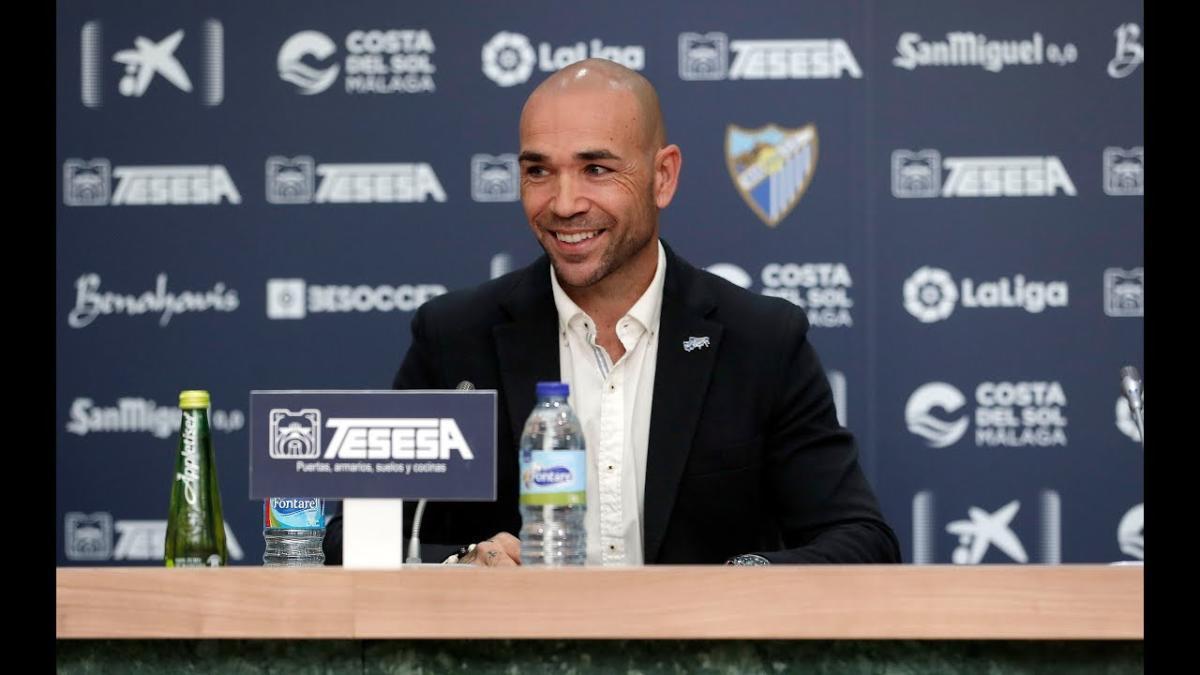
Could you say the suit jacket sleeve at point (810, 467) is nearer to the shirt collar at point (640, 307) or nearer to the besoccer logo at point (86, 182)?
the shirt collar at point (640, 307)

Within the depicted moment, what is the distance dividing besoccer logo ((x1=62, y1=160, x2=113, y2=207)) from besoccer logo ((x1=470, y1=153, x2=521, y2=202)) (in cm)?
93

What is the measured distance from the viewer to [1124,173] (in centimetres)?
379

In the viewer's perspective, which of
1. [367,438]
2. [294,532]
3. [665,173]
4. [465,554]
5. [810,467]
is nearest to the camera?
[367,438]

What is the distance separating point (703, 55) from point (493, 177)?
1.98 ft

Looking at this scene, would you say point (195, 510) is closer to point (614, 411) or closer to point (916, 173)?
point (614, 411)

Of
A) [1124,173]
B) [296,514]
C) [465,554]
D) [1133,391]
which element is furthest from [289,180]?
[1133,391]

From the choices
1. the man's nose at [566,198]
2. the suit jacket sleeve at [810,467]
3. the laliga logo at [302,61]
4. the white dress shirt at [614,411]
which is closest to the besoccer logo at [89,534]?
the laliga logo at [302,61]

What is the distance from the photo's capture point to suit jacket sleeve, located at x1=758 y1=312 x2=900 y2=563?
246 centimetres

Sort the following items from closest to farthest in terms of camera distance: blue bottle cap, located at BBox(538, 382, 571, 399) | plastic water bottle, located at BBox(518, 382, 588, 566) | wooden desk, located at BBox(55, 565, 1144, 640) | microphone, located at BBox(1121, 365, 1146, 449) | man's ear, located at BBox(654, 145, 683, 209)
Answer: wooden desk, located at BBox(55, 565, 1144, 640), plastic water bottle, located at BBox(518, 382, 588, 566), blue bottle cap, located at BBox(538, 382, 571, 399), microphone, located at BBox(1121, 365, 1146, 449), man's ear, located at BBox(654, 145, 683, 209)

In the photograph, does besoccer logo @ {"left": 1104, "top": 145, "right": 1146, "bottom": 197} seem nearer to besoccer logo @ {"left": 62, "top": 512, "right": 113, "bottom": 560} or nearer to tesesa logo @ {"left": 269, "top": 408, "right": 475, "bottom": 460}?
tesesa logo @ {"left": 269, "top": 408, "right": 475, "bottom": 460}

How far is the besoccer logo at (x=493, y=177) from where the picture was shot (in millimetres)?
3881

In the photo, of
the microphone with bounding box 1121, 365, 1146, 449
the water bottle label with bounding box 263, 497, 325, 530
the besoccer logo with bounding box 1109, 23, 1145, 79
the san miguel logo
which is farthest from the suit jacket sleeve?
the besoccer logo with bounding box 1109, 23, 1145, 79
